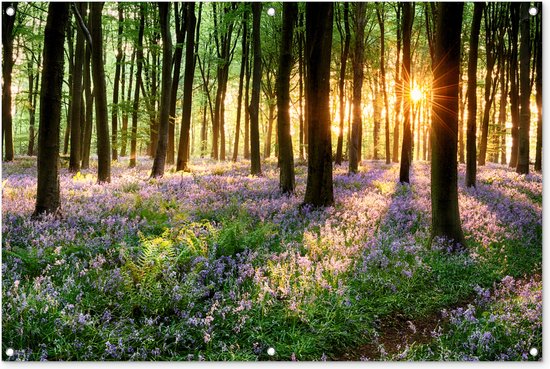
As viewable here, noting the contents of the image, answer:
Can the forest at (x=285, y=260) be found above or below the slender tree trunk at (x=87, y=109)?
below

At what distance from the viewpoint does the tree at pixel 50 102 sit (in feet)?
21.4

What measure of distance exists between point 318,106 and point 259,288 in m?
5.32

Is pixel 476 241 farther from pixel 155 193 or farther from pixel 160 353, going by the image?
pixel 155 193

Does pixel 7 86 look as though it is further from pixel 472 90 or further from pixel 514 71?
pixel 514 71

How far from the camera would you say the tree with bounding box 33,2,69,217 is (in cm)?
652

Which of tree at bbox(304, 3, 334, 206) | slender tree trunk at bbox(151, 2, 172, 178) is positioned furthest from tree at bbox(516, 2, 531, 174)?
slender tree trunk at bbox(151, 2, 172, 178)

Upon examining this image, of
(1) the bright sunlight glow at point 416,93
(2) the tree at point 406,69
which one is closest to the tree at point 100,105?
(2) the tree at point 406,69

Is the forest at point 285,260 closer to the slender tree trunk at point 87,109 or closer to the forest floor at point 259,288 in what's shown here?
the forest floor at point 259,288

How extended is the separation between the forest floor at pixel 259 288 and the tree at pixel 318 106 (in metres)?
1.31

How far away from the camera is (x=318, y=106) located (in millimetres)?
9242

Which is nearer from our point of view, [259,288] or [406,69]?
[259,288]

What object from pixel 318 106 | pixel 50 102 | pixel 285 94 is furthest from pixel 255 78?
pixel 50 102

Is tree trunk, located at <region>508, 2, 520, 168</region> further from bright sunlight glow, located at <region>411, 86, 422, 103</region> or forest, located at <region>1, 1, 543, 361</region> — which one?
forest, located at <region>1, 1, 543, 361</region>

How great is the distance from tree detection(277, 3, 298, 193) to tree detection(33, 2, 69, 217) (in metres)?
5.79
